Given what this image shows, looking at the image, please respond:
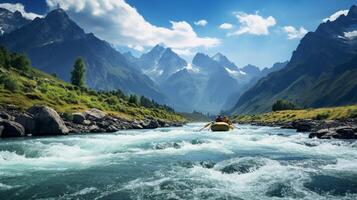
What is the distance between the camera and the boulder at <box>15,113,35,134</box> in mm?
71688

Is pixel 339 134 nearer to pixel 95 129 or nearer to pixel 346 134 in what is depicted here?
pixel 346 134

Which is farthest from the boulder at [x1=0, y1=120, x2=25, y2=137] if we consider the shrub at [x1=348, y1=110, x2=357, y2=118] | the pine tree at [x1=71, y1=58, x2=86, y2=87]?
the pine tree at [x1=71, y1=58, x2=86, y2=87]

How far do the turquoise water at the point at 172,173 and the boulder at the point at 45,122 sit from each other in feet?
82.6

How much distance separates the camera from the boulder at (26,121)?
235ft

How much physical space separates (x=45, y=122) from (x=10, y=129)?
8.62m

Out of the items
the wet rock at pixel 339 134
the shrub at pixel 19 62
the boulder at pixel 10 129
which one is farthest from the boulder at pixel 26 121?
the shrub at pixel 19 62

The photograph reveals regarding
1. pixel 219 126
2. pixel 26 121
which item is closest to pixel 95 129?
pixel 26 121

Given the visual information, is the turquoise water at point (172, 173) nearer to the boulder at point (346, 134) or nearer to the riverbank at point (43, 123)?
the boulder at point (346, 134)

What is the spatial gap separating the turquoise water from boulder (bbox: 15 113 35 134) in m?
24.0

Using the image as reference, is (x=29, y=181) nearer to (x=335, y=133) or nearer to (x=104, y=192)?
(x=104, y=192)

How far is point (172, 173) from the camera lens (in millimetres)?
32188

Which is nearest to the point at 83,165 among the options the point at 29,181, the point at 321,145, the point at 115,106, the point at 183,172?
the point at 29,181

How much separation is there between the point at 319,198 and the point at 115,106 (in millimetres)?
131537

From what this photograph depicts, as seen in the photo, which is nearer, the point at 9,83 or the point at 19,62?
the point at 9,83
